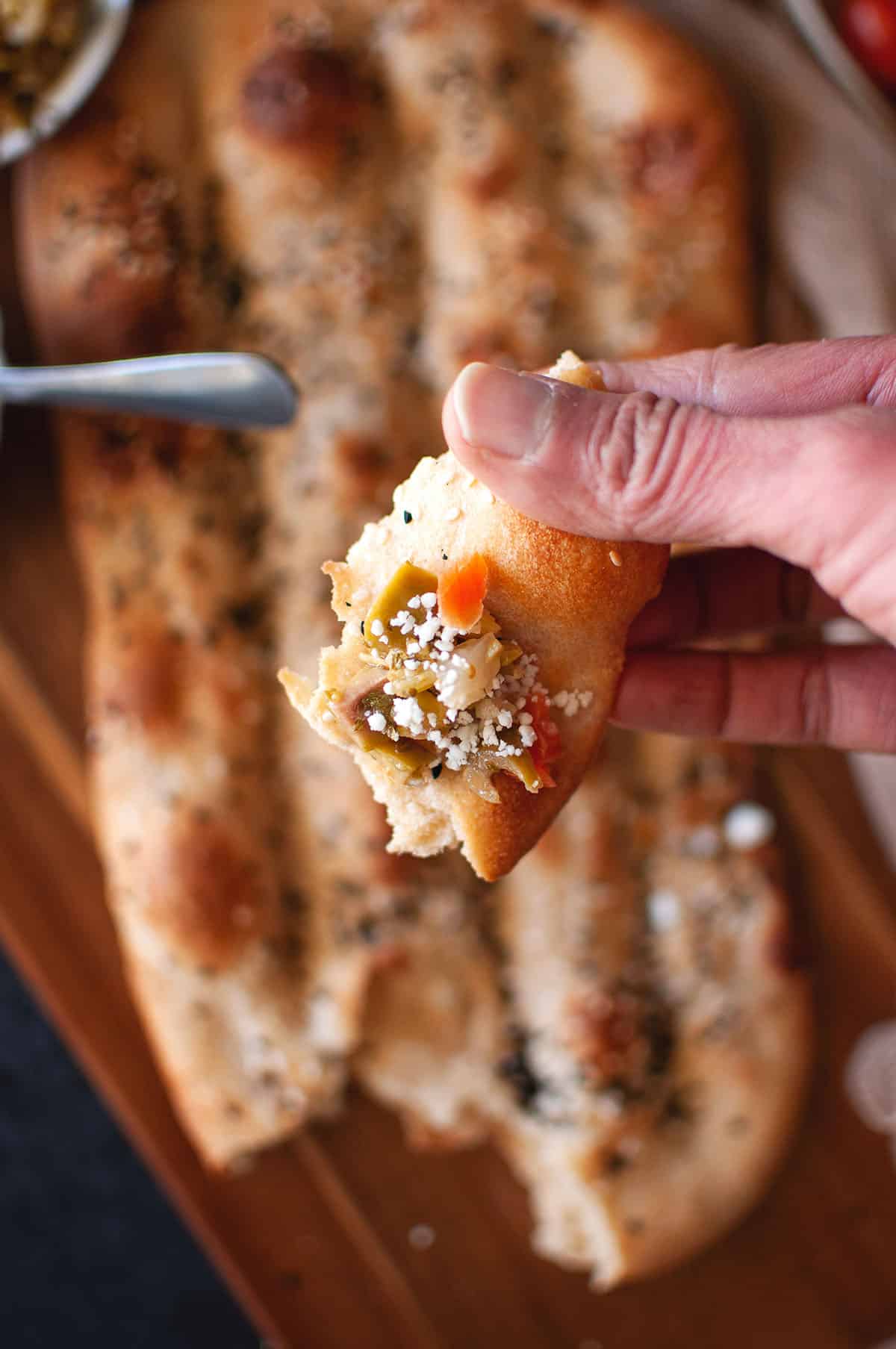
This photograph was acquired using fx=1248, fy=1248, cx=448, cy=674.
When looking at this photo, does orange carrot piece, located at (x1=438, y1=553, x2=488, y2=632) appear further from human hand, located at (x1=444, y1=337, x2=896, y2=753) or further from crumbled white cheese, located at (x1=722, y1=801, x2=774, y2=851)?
crumbled white cheese, located at (x1=722, y1=801, x2=774, y2=851)

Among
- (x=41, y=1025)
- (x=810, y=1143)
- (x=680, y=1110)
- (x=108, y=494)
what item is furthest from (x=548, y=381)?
(x=41, y=1025)

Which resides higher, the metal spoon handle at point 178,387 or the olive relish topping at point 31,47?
the olive relish topping at point 31,47

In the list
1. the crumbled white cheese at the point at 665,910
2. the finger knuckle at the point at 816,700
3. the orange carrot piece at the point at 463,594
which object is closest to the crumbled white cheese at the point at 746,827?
the crumbled white cheese at the point at 665,910

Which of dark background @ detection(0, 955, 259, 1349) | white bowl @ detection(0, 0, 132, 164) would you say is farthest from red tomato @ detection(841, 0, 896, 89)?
dark background @ detection(0, 955, 259, 1349)

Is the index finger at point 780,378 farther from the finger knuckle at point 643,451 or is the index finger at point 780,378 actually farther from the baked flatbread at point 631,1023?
the baked flatbread at point 631,1023

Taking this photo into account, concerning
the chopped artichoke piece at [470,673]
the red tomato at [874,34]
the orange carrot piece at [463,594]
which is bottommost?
the chopped artichoke piece at [470,673]

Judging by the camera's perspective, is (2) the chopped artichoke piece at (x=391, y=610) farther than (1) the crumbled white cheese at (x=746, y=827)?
No

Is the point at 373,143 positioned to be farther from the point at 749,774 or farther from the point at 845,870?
the point at 845,870
